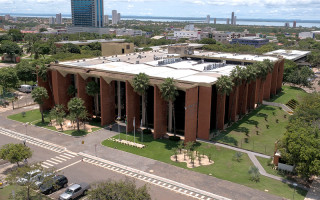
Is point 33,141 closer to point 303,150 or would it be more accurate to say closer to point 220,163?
point 220,163

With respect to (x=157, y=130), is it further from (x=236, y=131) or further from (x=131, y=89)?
(x=236, y=131)

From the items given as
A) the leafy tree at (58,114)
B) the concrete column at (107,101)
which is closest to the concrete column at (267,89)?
the concrete column at (107,101)

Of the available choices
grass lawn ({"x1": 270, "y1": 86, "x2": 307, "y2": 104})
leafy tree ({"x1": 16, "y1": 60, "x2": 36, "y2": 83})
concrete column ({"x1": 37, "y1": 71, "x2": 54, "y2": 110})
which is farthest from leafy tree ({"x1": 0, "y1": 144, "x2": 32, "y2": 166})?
grass lawn ({"x1": 270, "y1": 86, "x2": 307, "y2": 104})

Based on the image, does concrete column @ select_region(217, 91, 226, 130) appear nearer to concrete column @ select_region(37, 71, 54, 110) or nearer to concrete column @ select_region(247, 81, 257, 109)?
concrete column @ select_region(247, 81, 257, 109)

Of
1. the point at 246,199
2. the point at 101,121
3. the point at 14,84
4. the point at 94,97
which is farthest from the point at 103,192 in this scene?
the point at 14,84

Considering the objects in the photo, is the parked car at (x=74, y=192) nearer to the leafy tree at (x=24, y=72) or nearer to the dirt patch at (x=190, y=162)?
the dirt patch at (x=190, y=162)

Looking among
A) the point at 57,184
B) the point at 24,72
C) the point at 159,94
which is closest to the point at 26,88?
the point at 24,72
